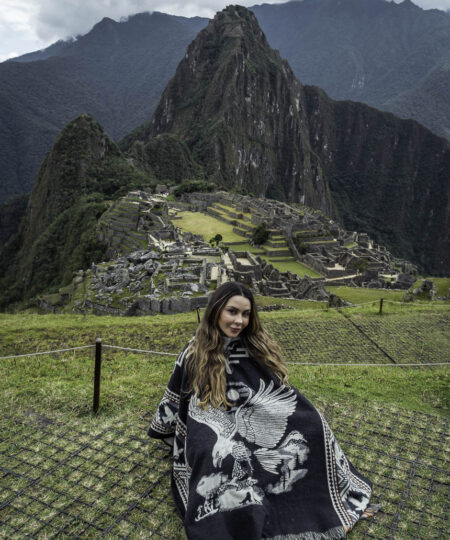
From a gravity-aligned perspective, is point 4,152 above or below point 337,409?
above

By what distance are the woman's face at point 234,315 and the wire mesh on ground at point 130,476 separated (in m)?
1.34

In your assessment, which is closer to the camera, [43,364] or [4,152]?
[43,364]

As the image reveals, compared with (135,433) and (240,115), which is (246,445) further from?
(240,115)

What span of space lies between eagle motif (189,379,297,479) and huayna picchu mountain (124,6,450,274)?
80366mm

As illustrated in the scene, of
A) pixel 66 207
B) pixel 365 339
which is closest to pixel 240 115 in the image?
pixel 66 207

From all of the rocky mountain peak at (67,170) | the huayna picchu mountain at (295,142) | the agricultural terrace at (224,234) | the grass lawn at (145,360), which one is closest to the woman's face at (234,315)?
the grass lawn at (145,360)

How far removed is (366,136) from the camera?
543ft

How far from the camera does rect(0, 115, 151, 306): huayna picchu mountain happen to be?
129 feet

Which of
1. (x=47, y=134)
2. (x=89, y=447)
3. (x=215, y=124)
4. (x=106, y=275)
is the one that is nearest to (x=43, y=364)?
(x=89, y=447)

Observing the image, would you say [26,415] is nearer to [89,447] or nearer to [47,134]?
[89,447]

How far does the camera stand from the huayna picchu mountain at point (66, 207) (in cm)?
3938

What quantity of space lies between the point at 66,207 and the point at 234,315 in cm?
5802

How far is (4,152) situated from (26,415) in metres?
125

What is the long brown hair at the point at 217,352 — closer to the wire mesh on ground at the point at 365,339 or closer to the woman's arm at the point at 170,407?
the woman's arm at the point at 170,407
